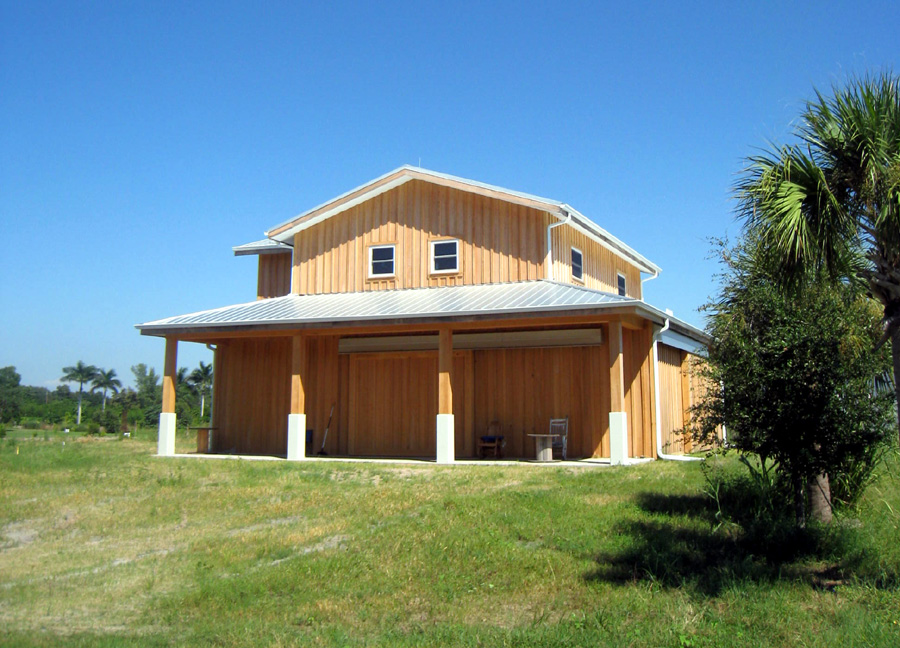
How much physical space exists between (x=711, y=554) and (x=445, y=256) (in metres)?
12.0

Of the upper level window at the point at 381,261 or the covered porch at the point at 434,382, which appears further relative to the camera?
the upper level window at the point at 381,261

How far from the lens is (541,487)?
13.0m

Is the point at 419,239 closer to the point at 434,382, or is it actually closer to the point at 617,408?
the point at 434,382

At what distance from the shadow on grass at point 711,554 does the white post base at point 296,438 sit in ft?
32.0

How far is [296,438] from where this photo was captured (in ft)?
59.9

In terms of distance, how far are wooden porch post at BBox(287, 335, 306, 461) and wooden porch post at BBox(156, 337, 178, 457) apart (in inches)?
128

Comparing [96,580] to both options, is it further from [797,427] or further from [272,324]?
[272,324]

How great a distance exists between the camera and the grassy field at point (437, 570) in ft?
23.0

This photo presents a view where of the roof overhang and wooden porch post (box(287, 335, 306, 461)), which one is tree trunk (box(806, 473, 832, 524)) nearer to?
the roof overhang

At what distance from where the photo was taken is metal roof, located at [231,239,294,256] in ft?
75.1

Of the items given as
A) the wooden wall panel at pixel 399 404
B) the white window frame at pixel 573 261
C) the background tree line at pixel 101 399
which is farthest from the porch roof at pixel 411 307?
the background tree line at pixel 101 399

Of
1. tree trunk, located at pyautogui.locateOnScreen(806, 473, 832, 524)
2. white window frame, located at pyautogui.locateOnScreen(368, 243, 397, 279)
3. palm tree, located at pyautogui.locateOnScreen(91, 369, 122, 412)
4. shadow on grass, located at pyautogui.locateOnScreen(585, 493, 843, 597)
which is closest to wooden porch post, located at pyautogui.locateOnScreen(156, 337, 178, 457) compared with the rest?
white window frame, located at pyautogui.locateOnScreen(368, 243, 397, 279)

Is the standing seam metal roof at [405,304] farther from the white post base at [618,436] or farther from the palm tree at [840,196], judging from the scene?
the palm tree at [840,196]

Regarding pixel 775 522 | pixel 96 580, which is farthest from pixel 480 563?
pixel 96 580
